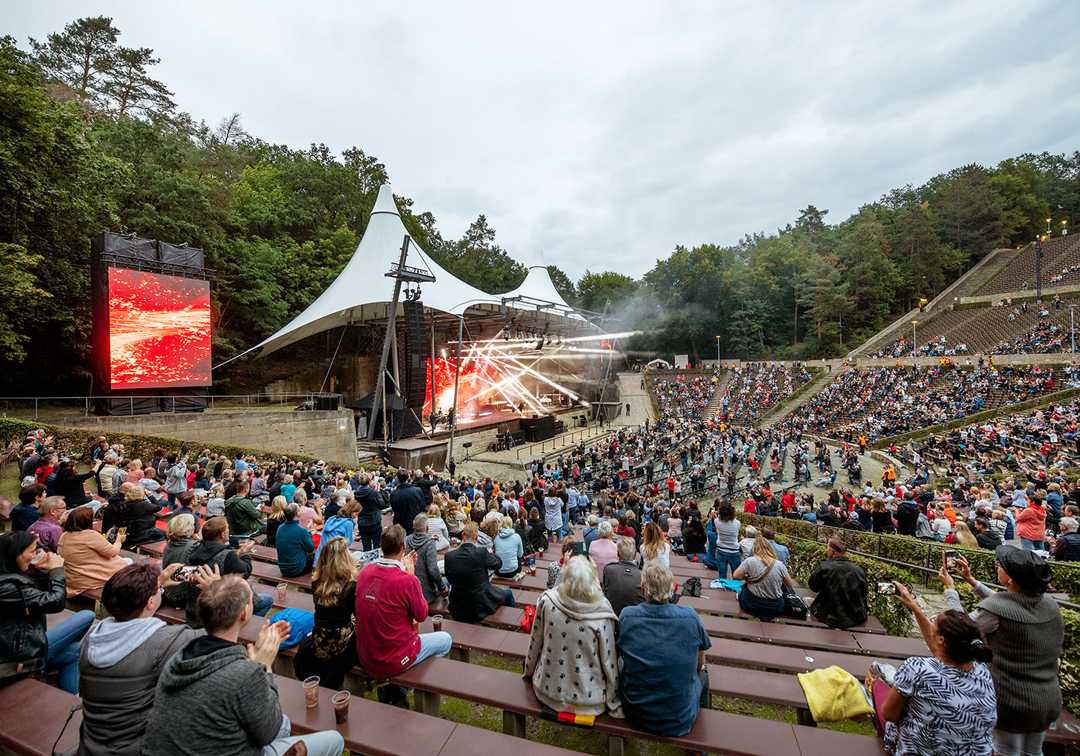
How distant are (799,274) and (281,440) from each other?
48.4 metres

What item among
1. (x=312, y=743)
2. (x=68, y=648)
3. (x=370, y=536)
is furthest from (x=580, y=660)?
(x=370, y=536)

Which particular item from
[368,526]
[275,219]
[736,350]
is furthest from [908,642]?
[736,350]

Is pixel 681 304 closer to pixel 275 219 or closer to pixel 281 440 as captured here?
pixel 275 219

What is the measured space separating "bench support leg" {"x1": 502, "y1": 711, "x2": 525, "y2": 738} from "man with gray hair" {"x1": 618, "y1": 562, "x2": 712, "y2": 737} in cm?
64

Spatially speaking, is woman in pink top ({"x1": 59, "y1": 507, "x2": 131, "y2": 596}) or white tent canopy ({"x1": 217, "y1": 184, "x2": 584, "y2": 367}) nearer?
woman in pink top ({"x1": 59, "y1": 507, "x2": 131, "y2": 596})

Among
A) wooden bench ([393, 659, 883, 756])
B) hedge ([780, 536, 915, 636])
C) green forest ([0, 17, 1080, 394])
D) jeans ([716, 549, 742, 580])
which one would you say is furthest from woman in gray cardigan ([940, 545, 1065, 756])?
green forest ([0, 17, 1080, 394])

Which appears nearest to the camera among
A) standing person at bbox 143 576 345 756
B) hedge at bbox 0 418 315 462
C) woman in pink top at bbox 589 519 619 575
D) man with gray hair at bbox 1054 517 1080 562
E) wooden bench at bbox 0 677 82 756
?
standing person at bbox 143 576 345 756

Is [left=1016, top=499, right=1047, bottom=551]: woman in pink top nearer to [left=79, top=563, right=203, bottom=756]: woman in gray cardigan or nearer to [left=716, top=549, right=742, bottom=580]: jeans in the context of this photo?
[left=716, top=549, right=742, bottom=580]: jeans

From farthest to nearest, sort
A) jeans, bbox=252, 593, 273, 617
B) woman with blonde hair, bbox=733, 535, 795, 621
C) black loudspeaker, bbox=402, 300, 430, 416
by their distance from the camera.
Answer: black loudspeaker, bbox=402, 300, 430, 416
woman with blonde hair, bbox=733, 535, 795, 621
jeans, bbox=252, 593, 273, 617

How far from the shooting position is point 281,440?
15.7 metres

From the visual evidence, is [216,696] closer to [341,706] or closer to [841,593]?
[341,706]

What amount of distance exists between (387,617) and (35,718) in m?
1.72

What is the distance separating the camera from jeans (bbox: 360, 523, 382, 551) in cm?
589

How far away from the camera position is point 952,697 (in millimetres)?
1945
